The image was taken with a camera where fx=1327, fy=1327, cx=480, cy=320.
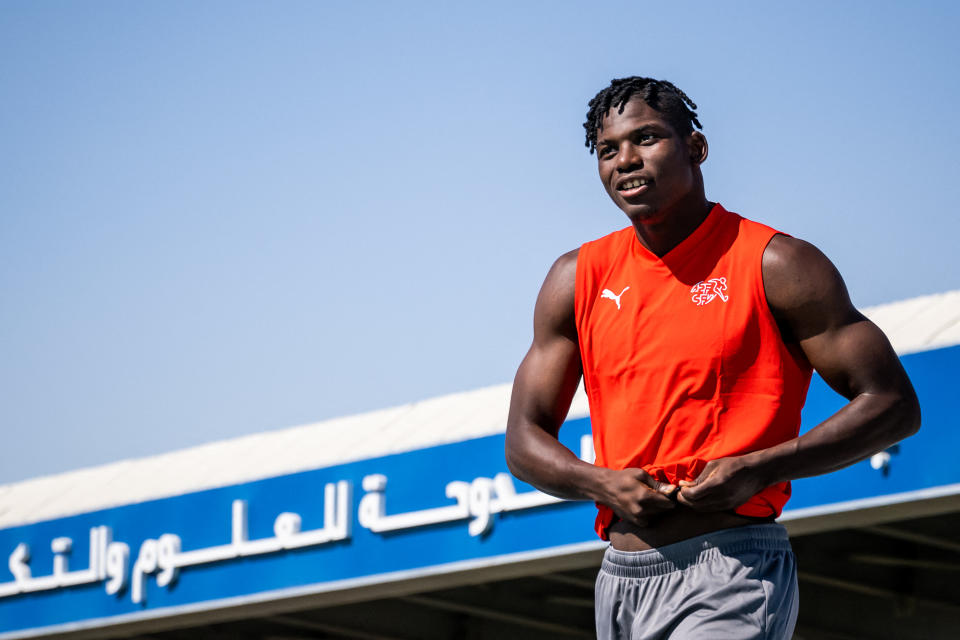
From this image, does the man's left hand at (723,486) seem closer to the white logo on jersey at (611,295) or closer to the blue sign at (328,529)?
the white logo on jersey at (611,295)

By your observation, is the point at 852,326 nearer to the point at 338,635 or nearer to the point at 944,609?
the point at 944,609

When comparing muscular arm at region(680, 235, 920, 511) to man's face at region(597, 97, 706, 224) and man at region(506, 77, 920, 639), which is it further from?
man's face at region(597, 97, 706, 224)

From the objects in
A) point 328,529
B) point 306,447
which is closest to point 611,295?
point 328,529

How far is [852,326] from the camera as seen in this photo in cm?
255

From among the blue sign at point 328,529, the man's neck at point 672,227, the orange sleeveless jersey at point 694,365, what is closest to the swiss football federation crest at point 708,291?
the orange sleeveless jersey at point 694,365

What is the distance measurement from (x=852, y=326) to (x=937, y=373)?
189 inches

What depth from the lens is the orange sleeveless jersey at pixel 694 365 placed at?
2.53 m

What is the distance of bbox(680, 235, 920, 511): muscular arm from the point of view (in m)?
2.44

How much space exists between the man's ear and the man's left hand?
65cm

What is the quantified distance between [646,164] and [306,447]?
887 centimetres

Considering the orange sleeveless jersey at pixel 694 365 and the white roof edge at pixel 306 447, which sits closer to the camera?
the orange sleeveless jersey at pixel 694 365

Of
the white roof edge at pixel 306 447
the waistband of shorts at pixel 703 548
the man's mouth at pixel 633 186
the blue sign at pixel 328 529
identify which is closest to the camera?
the waistband of shorts at pixel 703 548

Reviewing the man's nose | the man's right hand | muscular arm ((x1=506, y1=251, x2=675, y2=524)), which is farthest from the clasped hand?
the man's nose

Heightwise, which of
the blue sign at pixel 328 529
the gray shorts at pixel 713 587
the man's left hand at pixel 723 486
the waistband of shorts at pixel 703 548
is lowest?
the gray shorts at pixel 713 587
